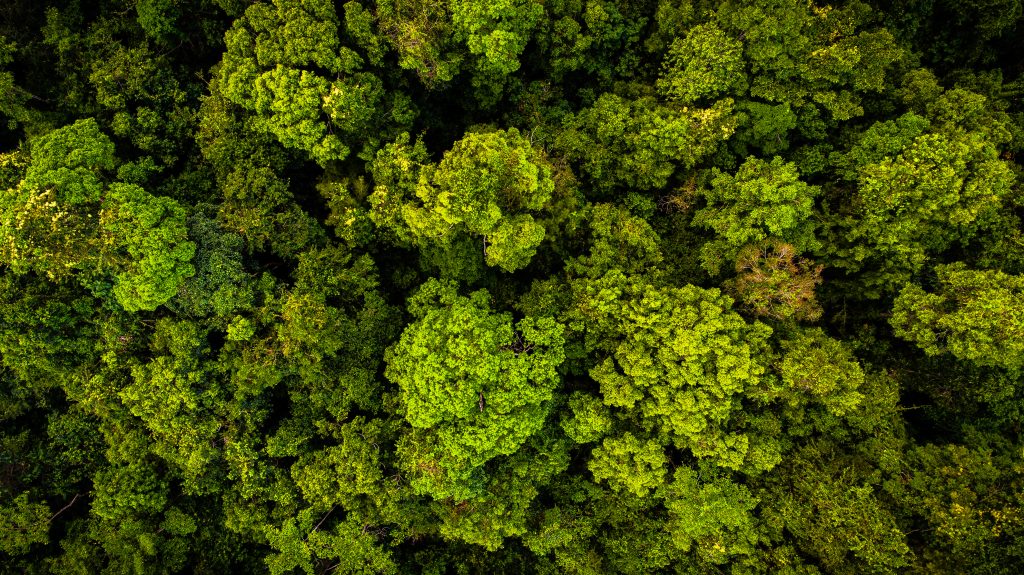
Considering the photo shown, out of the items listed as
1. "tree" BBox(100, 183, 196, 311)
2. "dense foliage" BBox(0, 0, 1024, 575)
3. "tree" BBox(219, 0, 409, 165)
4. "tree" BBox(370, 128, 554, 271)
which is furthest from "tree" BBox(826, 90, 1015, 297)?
"tree" BBox(100, 183, 196, 311)

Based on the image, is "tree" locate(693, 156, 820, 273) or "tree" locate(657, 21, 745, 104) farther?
"tree" locate(657, 21, 745, 104)

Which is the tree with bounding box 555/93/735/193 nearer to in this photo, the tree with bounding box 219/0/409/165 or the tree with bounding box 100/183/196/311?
the tree with bounding box 219/0/409/165

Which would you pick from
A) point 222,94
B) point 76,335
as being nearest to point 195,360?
point 76,335

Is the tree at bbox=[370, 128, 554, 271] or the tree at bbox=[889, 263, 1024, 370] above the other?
the tree at bbox=[370, 128, 554, 271]

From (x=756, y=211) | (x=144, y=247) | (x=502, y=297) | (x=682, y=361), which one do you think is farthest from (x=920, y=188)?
(x=144, y=247)

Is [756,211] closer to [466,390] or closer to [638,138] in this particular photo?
[638,138]

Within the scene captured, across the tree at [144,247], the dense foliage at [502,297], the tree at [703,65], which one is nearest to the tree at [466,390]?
the dense foliage at [502,297]

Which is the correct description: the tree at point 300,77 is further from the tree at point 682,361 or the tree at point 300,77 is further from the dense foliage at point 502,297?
the tree at point 682,361

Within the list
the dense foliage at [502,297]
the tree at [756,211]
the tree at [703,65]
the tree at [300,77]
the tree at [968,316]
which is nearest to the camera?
the tree at [968,316]
